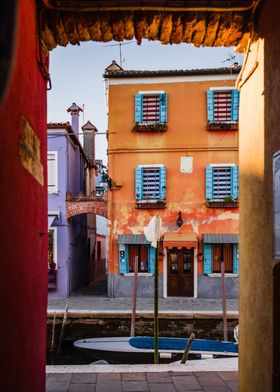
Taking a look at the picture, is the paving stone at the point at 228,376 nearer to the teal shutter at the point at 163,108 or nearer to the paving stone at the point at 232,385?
the paving stone at the point at 232,385

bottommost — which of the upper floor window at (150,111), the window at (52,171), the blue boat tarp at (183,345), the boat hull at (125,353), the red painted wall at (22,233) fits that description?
the boat hull at (125,353)

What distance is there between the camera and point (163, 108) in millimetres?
14266

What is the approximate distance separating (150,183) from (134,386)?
396 inches

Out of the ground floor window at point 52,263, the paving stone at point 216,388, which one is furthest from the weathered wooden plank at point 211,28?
the ground floor window at point 52,263

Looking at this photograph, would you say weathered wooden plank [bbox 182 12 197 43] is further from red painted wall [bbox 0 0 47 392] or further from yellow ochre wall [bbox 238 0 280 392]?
red painted wall [bbox 0 0 47 392]

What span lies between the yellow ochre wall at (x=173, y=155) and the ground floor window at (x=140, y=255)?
Answer: 1.70 ft

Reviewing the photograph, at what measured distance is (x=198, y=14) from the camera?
135 inches

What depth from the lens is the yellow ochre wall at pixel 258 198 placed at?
116 inches

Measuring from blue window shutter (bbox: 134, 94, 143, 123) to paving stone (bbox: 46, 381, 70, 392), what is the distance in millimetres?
10887

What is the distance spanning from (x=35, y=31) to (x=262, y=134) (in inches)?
82.4

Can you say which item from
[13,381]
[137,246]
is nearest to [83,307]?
[137,246]

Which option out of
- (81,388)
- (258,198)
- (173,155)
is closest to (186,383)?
(81,388)

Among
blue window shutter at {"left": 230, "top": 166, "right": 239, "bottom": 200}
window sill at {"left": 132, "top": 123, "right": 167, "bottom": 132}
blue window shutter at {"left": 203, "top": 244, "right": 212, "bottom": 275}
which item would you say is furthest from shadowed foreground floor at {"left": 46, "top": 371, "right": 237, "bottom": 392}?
window sill at {"left": 132, "top": 123, "right": 167, "bottom": 132}

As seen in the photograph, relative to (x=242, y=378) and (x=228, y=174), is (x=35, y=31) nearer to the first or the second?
(x=242, y=378)
